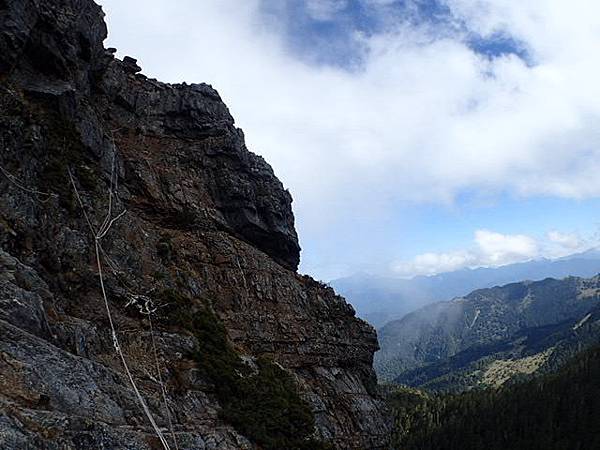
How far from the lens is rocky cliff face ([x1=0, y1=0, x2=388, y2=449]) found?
17594mm

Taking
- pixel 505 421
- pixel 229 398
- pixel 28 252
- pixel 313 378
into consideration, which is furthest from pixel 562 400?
pixel 28 252

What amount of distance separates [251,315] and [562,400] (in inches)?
6268

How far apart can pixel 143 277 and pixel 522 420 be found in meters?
153

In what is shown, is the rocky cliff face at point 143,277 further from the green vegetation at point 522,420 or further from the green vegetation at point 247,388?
the green vegetation at point 522,420

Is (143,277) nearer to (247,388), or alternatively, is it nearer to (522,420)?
(247,388)

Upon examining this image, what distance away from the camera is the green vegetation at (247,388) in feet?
85.4

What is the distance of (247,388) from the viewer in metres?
28.6

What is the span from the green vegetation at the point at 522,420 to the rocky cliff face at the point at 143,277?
101104mm

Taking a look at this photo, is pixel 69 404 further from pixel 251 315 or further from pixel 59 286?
pixel 251 315

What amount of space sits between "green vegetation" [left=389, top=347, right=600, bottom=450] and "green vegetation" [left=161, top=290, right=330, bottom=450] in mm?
108110

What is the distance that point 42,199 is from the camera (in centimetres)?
2695

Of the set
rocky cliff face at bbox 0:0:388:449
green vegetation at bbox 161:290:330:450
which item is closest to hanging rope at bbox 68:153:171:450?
rocky cliff face at bbox 0:0:388:449

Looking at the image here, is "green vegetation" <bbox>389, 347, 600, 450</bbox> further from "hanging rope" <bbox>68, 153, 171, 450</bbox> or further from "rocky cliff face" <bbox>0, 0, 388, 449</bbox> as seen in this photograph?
"hanging rope" <bbox>68, 153, 171, 450</bbox>

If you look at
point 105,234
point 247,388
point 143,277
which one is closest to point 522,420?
point 247,388
